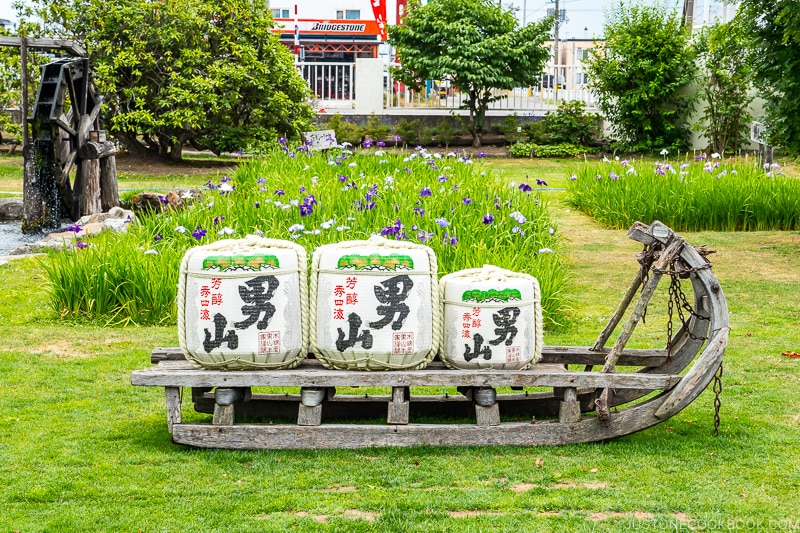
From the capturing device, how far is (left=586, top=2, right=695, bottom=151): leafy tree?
2217 centimetres

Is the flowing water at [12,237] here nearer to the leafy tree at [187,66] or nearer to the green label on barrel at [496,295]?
the leafy tree at [187,66]

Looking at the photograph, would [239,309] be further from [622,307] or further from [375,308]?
[622,307]

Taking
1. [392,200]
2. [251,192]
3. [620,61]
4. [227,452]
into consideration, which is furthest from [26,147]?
[620,61]

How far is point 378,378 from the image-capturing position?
14.5 feet

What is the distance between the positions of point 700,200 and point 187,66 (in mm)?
10155

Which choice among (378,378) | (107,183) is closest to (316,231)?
(378,378)

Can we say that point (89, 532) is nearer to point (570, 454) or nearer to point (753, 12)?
point (570, 454)

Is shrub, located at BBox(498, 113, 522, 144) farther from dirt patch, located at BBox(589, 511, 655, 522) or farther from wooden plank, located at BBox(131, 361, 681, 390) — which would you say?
dirt patch, located at BBox(589, 511, 655, 522)

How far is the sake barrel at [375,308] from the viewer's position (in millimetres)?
4402

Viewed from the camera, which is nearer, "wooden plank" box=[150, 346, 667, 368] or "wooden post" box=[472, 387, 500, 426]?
"wooden post" box=[472, 387, 500, 426]

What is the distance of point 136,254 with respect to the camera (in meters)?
7.45

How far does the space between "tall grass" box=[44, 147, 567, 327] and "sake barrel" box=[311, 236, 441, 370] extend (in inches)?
100

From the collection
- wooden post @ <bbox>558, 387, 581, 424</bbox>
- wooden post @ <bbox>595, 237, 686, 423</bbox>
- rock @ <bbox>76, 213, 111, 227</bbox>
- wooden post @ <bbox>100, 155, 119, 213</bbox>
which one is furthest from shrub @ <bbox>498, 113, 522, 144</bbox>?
wooden post @ <bbox>558, 387, 581, 424</bbox>

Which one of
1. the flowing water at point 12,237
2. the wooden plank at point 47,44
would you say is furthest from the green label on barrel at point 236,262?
the wooden plank at point 47,44
